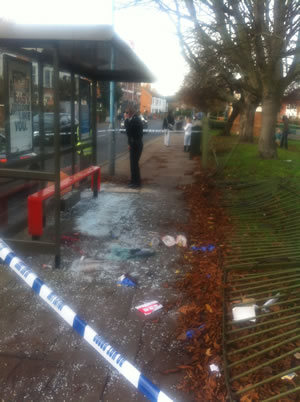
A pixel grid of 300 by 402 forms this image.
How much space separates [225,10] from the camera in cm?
969

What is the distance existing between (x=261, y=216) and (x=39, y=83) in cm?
423

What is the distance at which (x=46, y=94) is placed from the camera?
557 centimetres

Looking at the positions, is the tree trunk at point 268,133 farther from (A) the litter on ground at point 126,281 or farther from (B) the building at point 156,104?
(B) the building at point 156,104

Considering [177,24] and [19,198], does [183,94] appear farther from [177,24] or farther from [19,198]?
[19,198]

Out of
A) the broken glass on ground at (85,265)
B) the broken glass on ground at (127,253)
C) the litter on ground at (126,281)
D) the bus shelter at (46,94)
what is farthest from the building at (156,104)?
the litter on ground at (126,281)

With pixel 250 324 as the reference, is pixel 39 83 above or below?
above

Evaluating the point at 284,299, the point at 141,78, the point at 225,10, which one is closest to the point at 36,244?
the point at 284,299

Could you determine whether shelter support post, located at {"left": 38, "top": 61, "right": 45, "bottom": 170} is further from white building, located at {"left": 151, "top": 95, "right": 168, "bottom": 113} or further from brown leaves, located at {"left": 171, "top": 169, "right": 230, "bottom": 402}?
white building, located at {"left": 151, "top": 95, "right": 168, "bottom": 113}

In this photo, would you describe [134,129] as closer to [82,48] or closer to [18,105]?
[82,48]

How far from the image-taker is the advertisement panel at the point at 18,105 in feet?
16.1

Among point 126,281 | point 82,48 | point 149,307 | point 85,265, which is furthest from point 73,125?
point 149,307

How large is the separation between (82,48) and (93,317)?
3399 mm

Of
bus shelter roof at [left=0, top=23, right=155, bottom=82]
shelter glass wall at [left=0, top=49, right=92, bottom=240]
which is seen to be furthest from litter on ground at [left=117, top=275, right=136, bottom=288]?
bus shelter roof at [left=0, top=23, right=155, bottom=82]

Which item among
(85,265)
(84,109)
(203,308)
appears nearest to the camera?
(203,308)
